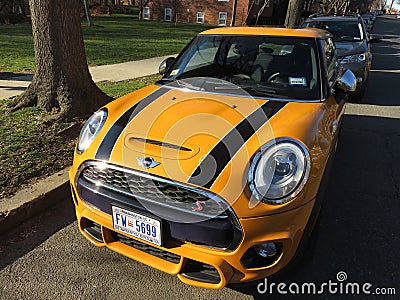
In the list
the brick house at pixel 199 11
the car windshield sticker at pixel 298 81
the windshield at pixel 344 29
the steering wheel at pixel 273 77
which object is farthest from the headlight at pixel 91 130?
the brick house at pixel 199 11

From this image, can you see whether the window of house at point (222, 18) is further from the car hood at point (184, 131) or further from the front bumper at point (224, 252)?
the front bumper at point (224, 252)

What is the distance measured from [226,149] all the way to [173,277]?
1016 millimetres

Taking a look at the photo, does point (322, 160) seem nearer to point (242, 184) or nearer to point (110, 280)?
point (242, 184)

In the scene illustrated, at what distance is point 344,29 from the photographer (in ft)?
25.1

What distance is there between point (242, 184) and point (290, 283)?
948 millimetres

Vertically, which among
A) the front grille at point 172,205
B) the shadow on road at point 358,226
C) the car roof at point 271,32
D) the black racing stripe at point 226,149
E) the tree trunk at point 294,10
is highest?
the tree trunk at point 294,10

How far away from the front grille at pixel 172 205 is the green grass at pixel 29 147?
1.40m

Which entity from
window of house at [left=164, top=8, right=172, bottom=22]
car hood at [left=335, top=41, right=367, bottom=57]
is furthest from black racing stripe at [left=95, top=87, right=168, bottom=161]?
window of house at [left=164, top=8, right=172, bottom=22]

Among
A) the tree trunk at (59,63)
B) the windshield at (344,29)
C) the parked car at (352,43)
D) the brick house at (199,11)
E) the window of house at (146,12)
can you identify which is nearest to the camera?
the tree trunk at (59,63)

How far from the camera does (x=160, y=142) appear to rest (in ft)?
6.91

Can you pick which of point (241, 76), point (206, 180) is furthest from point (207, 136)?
point (241, 76)

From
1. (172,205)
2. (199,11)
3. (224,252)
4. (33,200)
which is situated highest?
(199,11)

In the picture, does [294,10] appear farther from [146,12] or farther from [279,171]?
[146,12]

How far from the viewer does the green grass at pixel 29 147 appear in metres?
3.18
